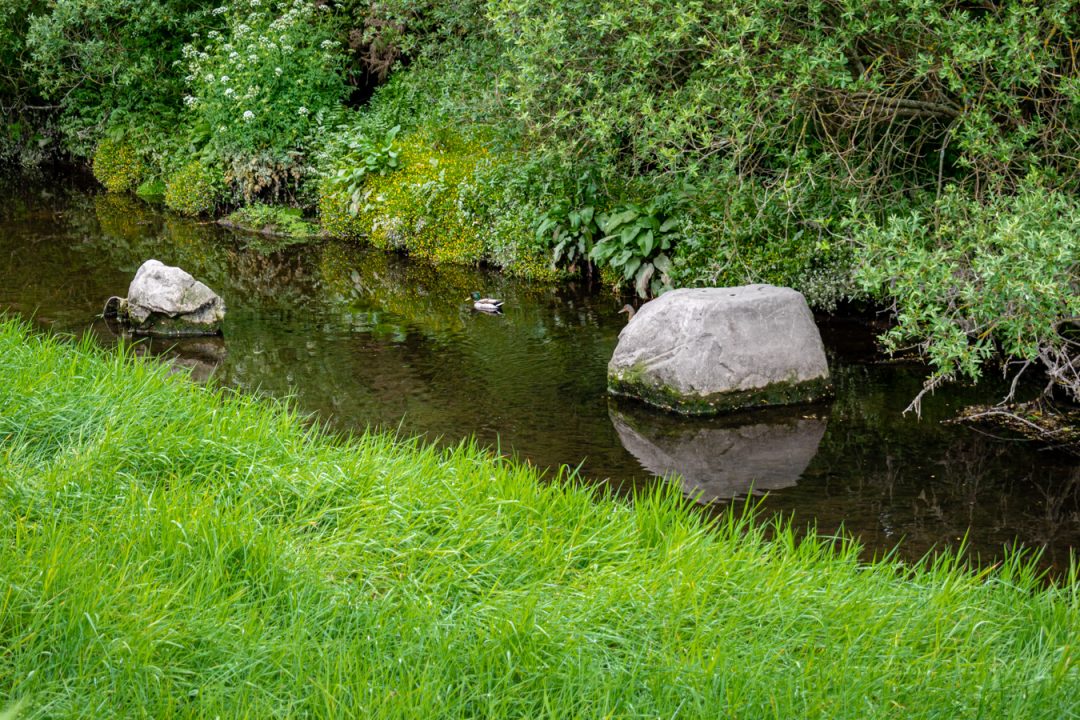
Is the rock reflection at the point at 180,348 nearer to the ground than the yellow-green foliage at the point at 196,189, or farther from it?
nearer to the ground

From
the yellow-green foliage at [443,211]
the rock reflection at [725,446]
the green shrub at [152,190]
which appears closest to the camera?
the rock reflection at [725,446]

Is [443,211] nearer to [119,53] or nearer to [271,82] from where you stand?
[271,82]

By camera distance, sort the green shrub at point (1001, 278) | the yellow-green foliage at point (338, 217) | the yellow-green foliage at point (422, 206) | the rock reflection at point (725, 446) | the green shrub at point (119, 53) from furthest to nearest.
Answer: the green shrub at point (119, 53)
the yellow-green foliage at point (338, 217)
the yellow-green foliage at point (422, 206)
the rock reflection at point (725, 446)
the green shrub at point (1001, 278)

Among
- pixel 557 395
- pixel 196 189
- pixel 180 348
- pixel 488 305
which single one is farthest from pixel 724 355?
pixel 196 189

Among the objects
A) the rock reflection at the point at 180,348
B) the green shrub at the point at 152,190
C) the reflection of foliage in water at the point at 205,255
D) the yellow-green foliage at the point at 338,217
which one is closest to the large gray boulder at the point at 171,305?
the rock reflection at the point at 180,348

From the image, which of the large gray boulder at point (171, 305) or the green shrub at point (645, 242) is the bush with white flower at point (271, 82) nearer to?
the large gray boulder at point (171, 305)

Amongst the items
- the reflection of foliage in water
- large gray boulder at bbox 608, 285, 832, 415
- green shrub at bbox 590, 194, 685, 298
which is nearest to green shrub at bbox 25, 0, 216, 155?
the reflection of foliage in water

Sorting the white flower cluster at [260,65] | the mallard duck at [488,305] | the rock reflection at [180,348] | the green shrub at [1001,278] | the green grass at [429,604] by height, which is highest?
the white flower cluster at [260,65]

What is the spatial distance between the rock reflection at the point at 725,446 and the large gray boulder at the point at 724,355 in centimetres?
18

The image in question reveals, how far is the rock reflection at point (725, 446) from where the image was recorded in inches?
293

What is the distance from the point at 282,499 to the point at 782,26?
218 inches

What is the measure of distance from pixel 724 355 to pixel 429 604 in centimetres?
488

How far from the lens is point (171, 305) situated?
11141mm

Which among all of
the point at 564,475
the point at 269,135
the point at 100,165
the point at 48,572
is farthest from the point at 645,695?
the point at 100,165
